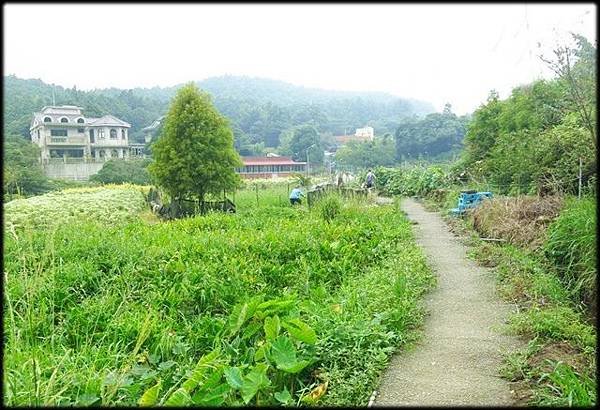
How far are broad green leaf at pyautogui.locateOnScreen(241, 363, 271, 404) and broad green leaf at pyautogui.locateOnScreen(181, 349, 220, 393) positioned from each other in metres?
0.32

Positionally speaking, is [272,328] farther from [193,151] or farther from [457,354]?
[193,151]

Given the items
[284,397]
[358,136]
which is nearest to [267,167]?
[358,136]

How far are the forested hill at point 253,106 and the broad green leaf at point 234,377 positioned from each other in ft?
30.6

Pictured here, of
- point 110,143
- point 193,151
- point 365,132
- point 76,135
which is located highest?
point 365,132

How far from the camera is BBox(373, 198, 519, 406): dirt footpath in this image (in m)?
2.78

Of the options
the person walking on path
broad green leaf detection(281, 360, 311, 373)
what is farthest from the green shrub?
the person walking on path

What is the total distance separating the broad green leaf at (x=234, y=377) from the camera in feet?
9.03

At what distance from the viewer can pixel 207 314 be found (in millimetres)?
4703

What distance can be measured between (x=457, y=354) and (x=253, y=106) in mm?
30935

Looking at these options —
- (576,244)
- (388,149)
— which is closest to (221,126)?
(576,244)

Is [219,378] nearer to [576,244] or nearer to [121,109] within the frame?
[576,244]

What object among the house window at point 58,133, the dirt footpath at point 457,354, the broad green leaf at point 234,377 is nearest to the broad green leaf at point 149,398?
the broad green leaf at point 234,377

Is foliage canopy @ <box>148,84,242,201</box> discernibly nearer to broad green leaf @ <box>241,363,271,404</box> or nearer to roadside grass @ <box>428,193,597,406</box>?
roadside grass @ <box>428,193,597,406</box>

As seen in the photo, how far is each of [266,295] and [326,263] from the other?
3.99 feet
